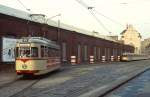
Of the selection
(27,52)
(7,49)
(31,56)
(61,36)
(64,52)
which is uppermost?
(61,36)

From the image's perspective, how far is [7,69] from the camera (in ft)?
130

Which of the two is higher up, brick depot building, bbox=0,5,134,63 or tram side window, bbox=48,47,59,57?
brick depot building, bbox=0,5,134,63

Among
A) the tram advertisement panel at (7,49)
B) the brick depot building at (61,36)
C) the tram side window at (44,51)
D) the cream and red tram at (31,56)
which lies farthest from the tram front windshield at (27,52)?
the brick depot building at (61,36)

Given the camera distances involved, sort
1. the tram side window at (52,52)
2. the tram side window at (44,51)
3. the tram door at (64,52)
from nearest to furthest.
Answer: the tram side window at (44,51) < the tram side window at (52,52) < the tram door at (64,52)

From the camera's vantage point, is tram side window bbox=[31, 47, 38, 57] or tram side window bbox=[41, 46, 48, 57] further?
tram side window bbox=[41, 46, 48, 57]

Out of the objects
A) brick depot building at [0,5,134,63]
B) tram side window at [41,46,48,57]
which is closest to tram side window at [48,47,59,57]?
tram side window at [41,46,48,57]

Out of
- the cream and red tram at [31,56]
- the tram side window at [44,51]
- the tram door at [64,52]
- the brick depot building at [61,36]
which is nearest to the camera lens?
the cream and red tram at [31,56]

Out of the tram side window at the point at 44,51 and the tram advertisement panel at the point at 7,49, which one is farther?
the tram advertisement panel at the point at 7,49

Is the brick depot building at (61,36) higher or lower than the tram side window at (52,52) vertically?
Answer: higher

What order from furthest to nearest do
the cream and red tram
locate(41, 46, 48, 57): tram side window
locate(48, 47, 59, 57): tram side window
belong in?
locate(48, 47, 59, 57): tram side window, locate(41, 46, 48, 57): tram side window, the cream and red tram

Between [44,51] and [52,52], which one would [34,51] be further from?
[52,52]

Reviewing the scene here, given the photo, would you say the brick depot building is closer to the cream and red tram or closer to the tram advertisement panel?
the tram advertisement panel

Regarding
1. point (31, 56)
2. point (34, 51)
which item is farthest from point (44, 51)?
point (31, 56)

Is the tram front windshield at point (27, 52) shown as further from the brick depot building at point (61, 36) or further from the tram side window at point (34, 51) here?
the brick depot building at point (61, 36)
